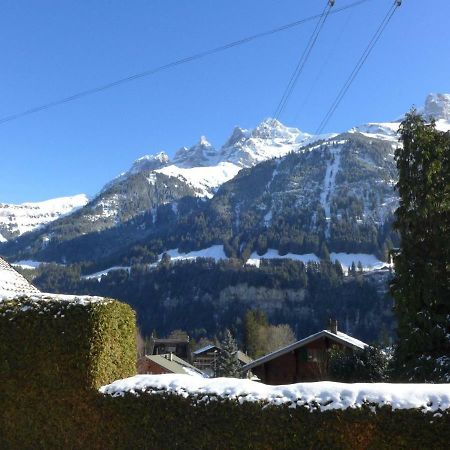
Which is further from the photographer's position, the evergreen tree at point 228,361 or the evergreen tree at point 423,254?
the evergreen tree at point 228,361

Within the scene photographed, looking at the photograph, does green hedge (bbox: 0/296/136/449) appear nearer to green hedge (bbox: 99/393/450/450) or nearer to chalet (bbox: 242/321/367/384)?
green hedge (bbox: 99/393/450/450)

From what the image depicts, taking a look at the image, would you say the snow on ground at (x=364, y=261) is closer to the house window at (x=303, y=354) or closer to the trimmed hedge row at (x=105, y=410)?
the house window at (x=303, y=354)

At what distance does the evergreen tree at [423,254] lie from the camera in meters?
16.4

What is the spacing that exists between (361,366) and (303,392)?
58.8ft

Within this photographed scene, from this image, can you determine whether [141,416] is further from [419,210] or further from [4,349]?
[419,210]

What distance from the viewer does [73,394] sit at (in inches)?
337

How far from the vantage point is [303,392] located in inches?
289

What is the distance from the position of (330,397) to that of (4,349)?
543cm

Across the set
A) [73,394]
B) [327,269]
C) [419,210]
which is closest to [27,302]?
[73,394]

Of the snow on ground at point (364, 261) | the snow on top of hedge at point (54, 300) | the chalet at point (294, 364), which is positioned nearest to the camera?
the snow on top of hedge at point (54, 300)

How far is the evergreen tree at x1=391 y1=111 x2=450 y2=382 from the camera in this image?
645 inches

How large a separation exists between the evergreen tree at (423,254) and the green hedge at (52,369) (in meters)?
10.9

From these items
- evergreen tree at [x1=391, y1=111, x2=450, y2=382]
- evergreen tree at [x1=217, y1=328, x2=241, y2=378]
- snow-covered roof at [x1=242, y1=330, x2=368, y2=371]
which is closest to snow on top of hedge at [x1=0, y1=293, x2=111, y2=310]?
evergreen tree at [x1=391, y1=111, x2=450, y2=382]

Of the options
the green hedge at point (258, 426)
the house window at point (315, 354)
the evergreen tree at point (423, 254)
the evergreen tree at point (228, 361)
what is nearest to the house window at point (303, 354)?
the house window at point (315, 354)
